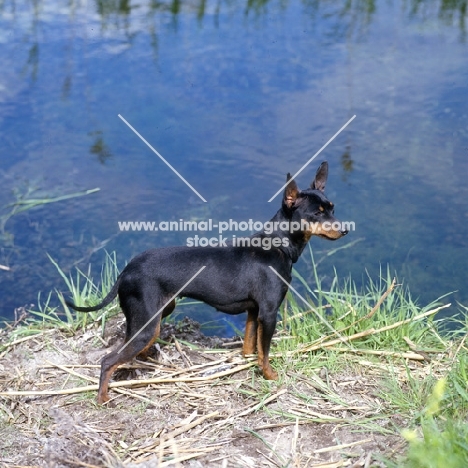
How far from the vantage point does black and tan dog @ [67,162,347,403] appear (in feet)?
14.2

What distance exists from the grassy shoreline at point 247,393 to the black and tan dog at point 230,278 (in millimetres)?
223

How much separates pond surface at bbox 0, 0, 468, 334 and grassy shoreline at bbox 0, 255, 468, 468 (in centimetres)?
114

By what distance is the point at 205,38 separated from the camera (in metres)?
9.33

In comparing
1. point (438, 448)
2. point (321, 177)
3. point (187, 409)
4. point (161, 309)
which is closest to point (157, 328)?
point (161, 309)

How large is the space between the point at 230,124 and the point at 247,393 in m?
4.18

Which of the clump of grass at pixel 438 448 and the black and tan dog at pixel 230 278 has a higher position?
the clump of grass at pixel 438 448

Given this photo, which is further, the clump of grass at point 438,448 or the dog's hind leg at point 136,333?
the dog's hind leg at point 136,333

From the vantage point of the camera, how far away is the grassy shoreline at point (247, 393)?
12.2 ft

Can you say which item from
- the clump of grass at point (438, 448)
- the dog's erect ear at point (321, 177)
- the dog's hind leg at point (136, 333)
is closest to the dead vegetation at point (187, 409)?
the dog's hind leg at point (136, 333)

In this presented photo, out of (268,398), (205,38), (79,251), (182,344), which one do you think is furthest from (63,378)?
(205,38)

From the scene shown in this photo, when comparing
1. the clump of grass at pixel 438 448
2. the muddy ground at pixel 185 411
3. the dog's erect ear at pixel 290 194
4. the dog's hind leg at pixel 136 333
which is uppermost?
the dog's erect ear at pixel 290 194

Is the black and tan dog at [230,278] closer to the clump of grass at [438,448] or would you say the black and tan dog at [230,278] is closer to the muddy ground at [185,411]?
the muddy ground at [185,411]

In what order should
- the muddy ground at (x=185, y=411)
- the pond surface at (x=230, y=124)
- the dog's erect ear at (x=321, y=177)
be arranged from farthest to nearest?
the pond surface at (x=230, y=124)
the dog's erect ear at (x=321, y=177)
the muddy ground at (x=185, y=411)

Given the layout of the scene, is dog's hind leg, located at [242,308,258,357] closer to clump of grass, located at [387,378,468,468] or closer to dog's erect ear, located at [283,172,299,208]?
dog's erect ear, located at [283,172,299,208]
